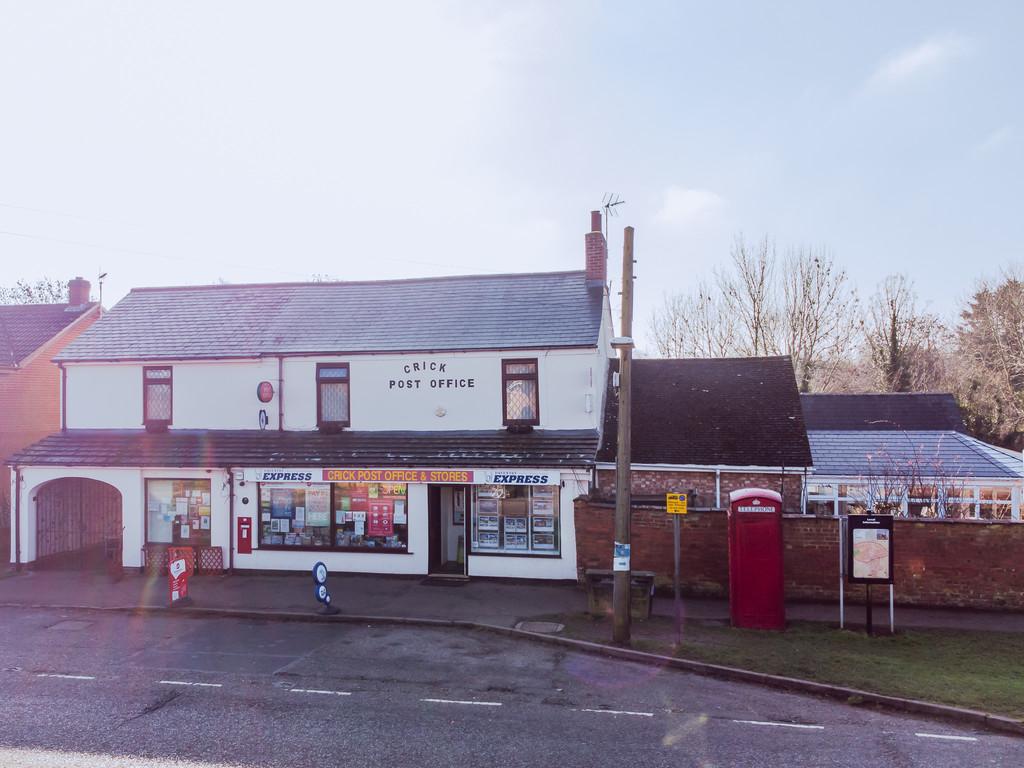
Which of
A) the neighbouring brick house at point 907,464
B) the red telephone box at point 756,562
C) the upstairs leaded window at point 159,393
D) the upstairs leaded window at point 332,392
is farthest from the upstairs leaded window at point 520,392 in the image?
the upstairs leaded window at point 159,393

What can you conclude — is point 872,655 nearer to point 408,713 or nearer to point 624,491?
point 624,491

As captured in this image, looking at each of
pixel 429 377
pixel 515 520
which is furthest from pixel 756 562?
pixel 429 377

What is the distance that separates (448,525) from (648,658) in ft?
26.0

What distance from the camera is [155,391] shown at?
1902 centimetres

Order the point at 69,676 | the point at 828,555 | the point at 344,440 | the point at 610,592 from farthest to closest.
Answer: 1. the point at 344,440
2. the point at 828,555
3. the point at 610,592
4. the point at 69,676

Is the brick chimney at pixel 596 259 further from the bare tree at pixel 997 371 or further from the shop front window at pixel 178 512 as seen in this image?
the bare tree at pixel 997 371

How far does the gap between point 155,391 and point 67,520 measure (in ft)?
14.8

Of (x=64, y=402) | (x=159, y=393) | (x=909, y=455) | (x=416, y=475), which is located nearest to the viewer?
(x=416, y=475)

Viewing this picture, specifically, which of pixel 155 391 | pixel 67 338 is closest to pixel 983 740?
pixel 155 391

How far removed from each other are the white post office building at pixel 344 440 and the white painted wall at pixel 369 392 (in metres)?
0.04

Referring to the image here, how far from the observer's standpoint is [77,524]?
64.8ft

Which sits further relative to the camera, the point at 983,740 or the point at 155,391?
the point at 155,391

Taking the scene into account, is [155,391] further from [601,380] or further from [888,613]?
[888,613]

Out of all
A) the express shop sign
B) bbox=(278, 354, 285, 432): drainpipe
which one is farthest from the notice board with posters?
bbox=(278, 354, 285, 432): drainpipe
